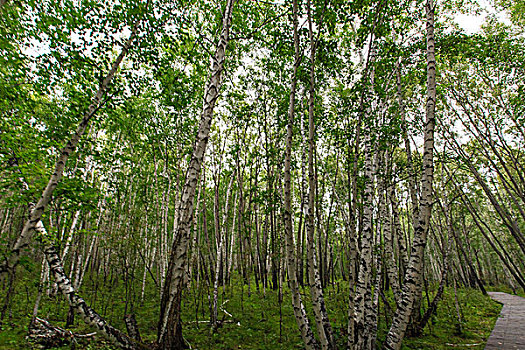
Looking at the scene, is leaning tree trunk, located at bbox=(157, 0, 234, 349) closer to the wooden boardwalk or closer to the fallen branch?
the fallen branch

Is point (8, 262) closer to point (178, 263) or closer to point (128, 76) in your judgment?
point (178, 263)

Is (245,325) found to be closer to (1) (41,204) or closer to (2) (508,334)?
(1) (41,204)

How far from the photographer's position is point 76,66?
5129mm

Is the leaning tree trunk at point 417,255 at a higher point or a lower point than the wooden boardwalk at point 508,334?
higher

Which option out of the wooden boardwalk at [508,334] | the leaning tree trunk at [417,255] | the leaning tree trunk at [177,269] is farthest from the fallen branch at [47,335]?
the wooden boardwalk at [508,334]

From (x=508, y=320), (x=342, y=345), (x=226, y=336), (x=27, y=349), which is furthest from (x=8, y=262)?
(x=508, y=320)

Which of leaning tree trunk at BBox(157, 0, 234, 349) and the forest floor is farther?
the forest floor

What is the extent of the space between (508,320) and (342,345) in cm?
1028

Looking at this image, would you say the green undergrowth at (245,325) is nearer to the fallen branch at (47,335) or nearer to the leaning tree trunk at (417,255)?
the fallen branch at (47,335)

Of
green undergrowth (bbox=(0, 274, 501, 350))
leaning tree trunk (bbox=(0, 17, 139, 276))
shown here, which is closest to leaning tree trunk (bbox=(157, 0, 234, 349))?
leaning tree trunk (bbox=(0, 17, 139, 276))

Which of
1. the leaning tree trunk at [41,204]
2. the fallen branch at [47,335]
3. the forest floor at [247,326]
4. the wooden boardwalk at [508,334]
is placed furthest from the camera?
the wooden boardwalk at [508,334]

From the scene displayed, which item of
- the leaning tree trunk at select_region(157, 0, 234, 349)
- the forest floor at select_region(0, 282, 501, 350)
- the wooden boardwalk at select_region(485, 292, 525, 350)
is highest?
the leaning tree trunk at select_region(157, 0, 234, 349)

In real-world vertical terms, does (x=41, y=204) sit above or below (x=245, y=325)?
above

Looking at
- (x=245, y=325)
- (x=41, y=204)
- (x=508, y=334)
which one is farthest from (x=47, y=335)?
(x=508, y=334)
